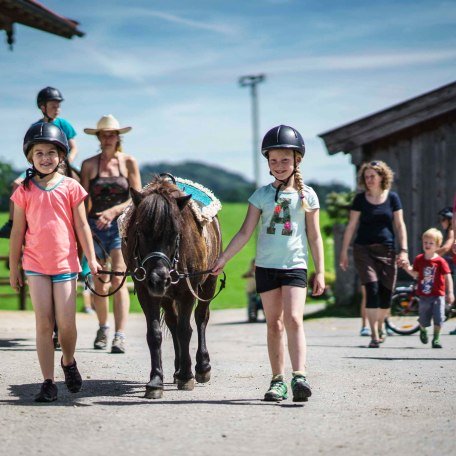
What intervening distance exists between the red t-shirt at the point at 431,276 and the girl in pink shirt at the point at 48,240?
5.88 metres

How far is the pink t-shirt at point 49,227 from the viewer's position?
702cm

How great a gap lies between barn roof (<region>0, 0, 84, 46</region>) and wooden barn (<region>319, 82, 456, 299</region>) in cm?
524

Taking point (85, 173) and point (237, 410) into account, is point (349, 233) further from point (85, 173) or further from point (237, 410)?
point (237, 410)

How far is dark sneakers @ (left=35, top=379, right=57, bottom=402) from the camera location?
6977 millimetres

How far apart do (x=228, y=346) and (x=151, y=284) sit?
17.2 feet

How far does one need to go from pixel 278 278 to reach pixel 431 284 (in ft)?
17.3

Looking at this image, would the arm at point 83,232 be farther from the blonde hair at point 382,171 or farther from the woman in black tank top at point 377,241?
the blonde hair at point 382,171

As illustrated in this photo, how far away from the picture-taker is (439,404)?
22.5 ft

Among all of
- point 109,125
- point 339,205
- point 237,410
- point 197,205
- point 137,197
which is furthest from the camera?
point 339,205

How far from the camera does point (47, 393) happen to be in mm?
6992

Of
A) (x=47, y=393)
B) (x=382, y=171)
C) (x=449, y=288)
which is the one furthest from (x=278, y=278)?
(x=449, y=288)

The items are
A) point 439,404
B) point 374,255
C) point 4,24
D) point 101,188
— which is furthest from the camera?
point 4,24

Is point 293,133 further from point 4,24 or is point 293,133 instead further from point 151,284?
point 4,24

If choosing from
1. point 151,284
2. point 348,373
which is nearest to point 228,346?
point 348,373
